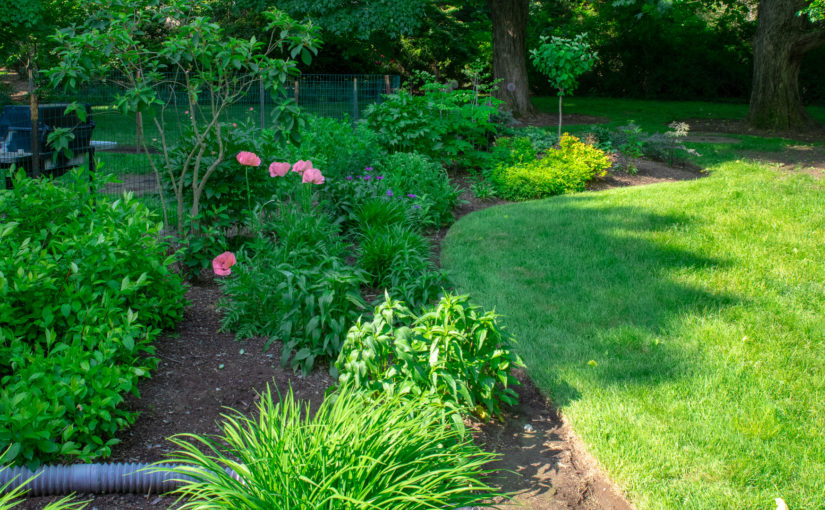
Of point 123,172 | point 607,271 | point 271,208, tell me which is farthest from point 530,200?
point 123,172

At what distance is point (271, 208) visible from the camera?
5715 mm

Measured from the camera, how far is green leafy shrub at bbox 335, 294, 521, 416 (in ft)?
9.73

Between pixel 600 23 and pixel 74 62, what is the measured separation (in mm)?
22240

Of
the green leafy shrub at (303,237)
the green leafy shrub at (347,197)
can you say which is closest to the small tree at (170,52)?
the green leafy shrub at (303,237)

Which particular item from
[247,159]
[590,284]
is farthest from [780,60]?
[247,159]

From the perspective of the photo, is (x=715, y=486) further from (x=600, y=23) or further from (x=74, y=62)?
(x=600, y=23)

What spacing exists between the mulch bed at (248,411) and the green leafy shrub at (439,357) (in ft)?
0.81

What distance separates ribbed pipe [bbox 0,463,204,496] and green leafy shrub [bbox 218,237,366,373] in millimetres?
1141

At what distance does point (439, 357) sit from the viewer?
3025 millimetres

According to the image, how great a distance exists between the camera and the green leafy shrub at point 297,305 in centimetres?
365

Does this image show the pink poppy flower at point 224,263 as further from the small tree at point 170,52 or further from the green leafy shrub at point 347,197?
the green leafy shrub at point 347,197

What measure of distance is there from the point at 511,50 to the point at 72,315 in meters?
14.1

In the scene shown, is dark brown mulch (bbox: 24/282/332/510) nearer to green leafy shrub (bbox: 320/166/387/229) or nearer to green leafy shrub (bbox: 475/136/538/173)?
green leafy shrub (bbox: 320/166/387/229)

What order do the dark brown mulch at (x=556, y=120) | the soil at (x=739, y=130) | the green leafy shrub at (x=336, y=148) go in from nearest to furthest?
the green leafy shrub at (x=336, y=148) < the soil at (x=739, y=130) < the dark brown mulch at (x=556, y=120)
